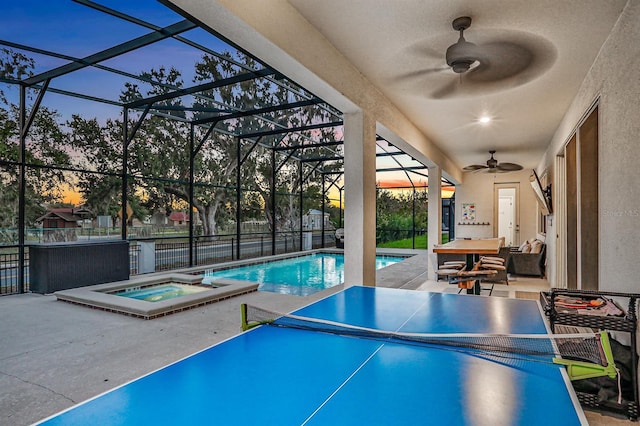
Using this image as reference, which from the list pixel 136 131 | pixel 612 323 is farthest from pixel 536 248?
pixel 136 131

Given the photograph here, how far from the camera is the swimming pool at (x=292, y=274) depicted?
306 inches

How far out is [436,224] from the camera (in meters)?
9.16

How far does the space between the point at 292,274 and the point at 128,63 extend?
20.1 ft

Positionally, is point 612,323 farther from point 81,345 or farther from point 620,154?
point 81,345

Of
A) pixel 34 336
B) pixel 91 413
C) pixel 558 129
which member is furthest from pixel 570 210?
pixel 34 336

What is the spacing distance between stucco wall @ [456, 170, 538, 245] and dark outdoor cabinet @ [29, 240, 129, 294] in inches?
399

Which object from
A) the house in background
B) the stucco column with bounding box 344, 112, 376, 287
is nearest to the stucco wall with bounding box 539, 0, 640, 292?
the house in background

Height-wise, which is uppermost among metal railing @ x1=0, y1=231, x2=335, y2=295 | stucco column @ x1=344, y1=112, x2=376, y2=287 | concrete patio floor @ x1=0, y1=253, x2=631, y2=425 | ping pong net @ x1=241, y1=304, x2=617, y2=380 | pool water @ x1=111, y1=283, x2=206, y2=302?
stucco column @ x1=344, y1=112, x2=376, y2=287

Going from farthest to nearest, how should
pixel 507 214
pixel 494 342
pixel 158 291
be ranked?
1. pixel 507 214
2. pixel 158 291
3. pixel 494 342

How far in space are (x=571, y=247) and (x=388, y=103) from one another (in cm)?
344

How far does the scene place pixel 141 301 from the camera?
524 cm

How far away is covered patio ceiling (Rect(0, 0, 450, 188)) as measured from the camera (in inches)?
175

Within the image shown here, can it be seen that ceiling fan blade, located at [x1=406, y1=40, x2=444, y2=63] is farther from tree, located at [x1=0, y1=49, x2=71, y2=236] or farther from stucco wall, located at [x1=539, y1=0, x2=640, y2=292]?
tree, located at [x1=0, y1=49, x2=71, y2=236]

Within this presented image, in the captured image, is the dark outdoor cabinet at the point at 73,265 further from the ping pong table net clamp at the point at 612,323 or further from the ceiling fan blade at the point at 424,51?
the ping pong table net clamp at the point at 612,323
